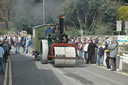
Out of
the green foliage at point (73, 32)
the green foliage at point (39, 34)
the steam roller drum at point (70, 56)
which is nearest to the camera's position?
the steam roller drum at point (70, 56)

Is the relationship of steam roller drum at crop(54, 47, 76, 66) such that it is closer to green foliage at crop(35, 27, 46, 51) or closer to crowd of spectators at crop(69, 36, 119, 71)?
crowd of spectators at crop(69, 36, 119, 71)

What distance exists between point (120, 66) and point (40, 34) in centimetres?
554

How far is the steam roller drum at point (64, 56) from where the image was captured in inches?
555

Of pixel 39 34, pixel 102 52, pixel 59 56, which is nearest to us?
pixel 59 56

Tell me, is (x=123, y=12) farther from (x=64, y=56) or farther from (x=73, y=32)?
(x=64, y=56)

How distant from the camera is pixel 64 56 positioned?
14141 millimetres

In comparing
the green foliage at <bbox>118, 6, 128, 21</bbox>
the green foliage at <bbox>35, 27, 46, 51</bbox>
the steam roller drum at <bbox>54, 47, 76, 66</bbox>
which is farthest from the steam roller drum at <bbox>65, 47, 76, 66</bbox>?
the green foliage at <bbox>118, 6, 128, 21</bbox>

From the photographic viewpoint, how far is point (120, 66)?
13883mm

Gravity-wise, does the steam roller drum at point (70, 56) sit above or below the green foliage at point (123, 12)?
below

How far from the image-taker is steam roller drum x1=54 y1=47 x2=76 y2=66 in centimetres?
1411

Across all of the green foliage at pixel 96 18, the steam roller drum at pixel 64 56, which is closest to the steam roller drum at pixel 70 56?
the steam roller drum at pixel 64 56

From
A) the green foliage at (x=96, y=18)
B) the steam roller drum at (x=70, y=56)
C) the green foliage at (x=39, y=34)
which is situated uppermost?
the green foliage at (x=96, y=18)

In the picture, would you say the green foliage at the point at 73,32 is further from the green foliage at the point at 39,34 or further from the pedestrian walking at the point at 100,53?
the pedestrian walking at the point at 100,53

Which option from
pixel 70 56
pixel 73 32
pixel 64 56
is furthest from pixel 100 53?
pixel 73 32
